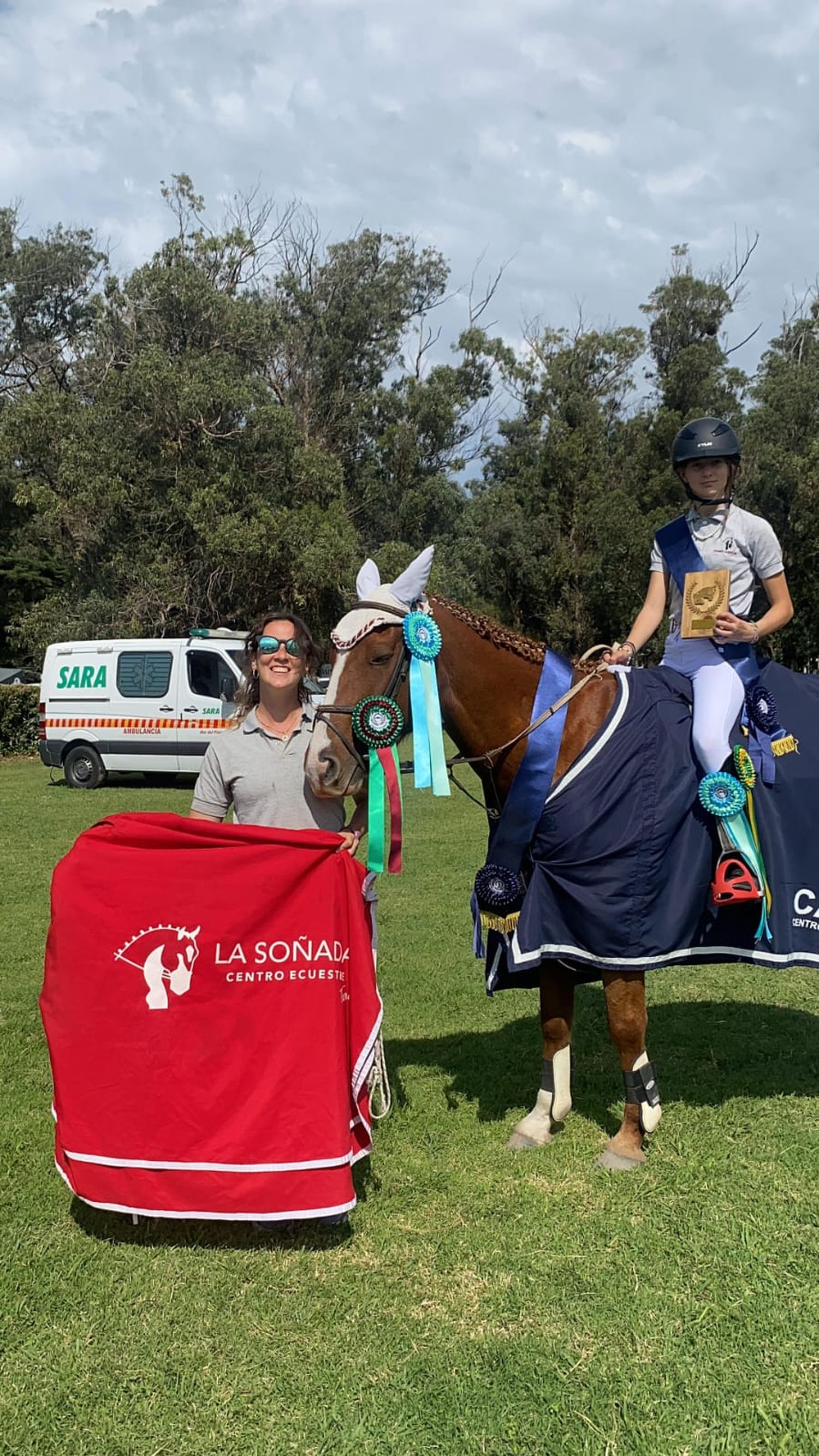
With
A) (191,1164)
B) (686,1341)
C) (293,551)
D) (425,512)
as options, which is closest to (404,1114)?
(191,1164)

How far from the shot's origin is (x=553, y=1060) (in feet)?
12.6


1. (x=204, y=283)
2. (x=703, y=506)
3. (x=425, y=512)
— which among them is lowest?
(x=703, y=506)

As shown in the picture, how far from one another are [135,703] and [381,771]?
12.1 m

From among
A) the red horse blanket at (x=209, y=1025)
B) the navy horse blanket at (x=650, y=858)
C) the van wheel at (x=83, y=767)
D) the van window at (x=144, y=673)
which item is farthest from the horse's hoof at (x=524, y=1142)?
the van wheel at (x=83, y=767)

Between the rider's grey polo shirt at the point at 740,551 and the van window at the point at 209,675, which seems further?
the van window at the point at 209,675

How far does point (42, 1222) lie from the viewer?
3.27 m

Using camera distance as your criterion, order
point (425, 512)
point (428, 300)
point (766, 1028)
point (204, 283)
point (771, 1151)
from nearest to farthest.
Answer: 1. point (771, 1151)
2. point (766, 1028)
3. point (204, 283)
4. point (425, 512)
5. point (428, 300)

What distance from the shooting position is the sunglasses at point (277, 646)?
3.44 metres

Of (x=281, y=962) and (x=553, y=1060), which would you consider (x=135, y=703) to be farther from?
(x=281, y=962)

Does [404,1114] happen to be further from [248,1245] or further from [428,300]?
[428,300]

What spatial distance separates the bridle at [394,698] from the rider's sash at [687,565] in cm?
50

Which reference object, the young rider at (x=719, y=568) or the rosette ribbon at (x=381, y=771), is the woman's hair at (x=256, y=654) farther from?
the young rider at (x=719, y=568)

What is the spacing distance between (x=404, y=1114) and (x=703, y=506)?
290 centimetres

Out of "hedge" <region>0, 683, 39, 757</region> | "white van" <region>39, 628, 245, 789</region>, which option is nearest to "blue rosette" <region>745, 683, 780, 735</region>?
"white van" <region>39, 628, 245, 789</region>
